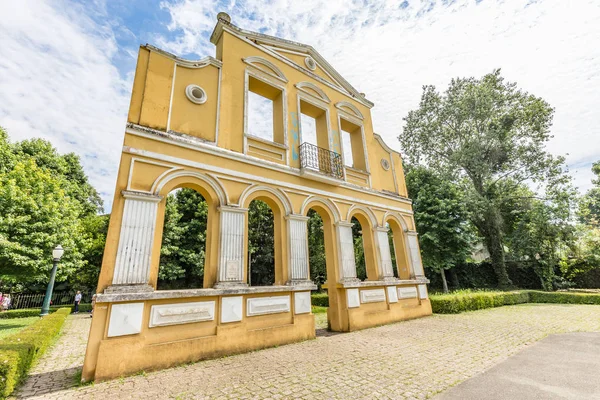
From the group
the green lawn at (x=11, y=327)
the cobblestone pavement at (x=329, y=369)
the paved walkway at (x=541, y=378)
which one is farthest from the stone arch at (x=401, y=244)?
the green lawn at (x=11, y=327)

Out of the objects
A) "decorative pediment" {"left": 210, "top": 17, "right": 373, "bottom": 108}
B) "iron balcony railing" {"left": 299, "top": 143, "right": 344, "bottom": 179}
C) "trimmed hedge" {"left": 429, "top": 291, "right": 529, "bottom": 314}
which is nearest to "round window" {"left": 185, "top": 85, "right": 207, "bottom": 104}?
"decorative pediment" {"left": 210, "top": 17, "right": 373, "bottom": 108}

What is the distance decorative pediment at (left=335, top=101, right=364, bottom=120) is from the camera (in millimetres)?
10918

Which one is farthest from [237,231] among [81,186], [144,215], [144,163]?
[81,186]

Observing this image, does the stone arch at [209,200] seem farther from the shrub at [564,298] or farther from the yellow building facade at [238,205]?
the shrub at [564,298]

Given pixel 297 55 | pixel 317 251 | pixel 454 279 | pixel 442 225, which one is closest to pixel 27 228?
pixel 297 55

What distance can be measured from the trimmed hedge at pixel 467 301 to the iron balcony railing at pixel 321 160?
23.8ft

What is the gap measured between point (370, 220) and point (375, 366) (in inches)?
229

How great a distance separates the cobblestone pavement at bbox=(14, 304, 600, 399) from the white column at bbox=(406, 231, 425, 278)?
3213 mm

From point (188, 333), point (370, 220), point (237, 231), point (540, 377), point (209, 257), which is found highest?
A: point (370, 220)

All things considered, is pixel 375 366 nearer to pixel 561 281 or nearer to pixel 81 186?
pixel 561 281

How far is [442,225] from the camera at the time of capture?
17.0 meters

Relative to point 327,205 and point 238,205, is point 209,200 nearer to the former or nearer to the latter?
point 238,205

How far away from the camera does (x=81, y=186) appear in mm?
25547

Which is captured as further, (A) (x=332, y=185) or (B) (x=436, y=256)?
(B) (x=436, y=256)
